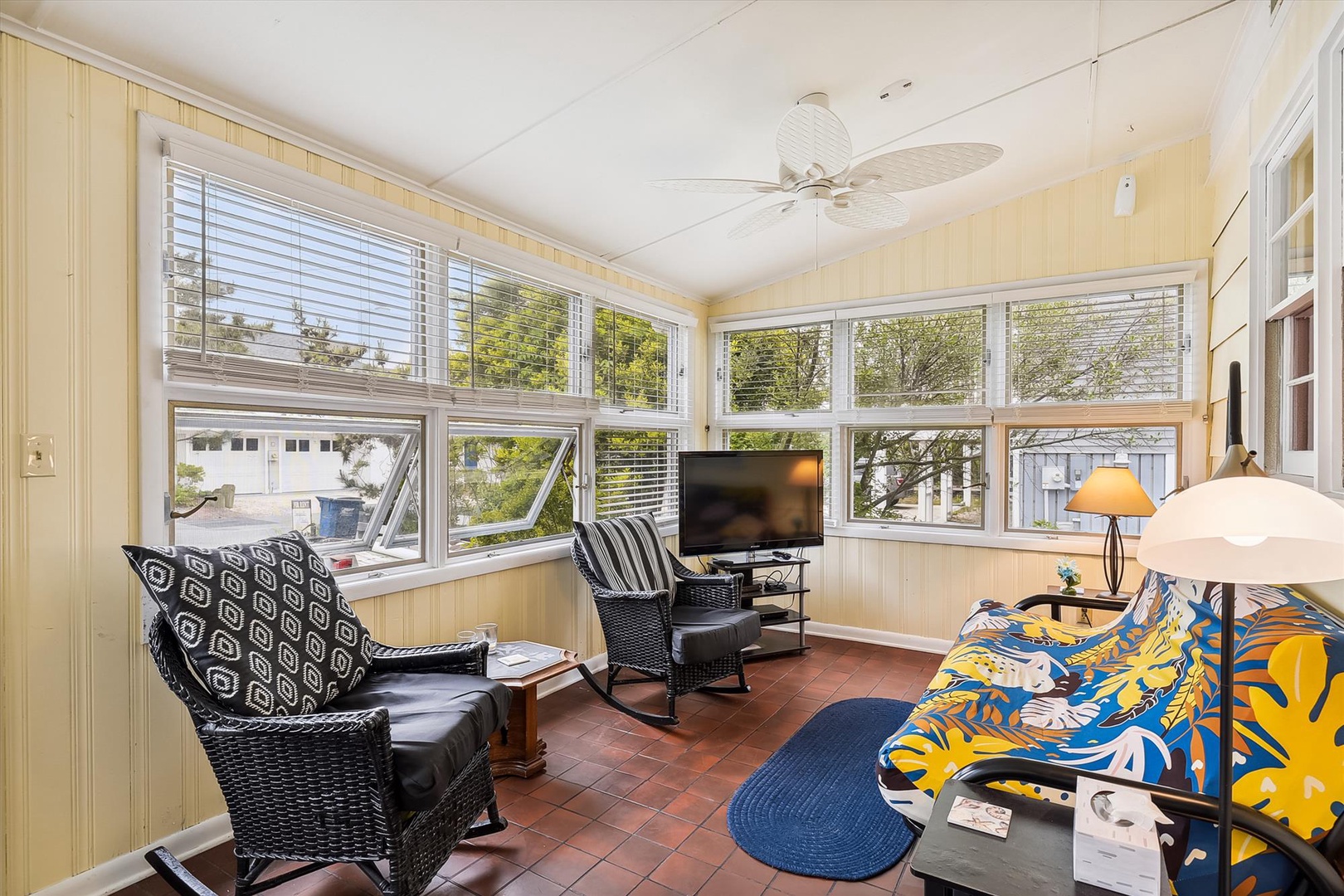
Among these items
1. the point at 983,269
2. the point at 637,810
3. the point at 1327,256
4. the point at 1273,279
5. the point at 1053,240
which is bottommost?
the point at 637,810

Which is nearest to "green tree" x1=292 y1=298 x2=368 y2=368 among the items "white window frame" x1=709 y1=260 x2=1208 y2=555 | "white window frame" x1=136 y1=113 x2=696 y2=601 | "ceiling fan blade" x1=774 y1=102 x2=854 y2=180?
"white window frame" x1=136 y1=113 x2=696 y2=601

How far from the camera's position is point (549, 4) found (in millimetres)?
2117

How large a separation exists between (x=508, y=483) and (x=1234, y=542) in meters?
3.06

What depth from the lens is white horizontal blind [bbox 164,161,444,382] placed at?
224 centimetres

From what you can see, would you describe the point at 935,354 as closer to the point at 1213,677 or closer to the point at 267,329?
the point at 1213,677

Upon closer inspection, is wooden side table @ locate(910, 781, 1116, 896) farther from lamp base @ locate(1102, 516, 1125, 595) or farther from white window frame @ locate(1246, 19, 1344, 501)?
lamp base @ locate(1102, 516, 1125, 595)

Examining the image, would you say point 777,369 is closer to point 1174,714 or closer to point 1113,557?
point 1113,557

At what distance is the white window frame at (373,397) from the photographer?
6.98 ft

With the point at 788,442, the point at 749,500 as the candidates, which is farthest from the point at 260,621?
the point at 788,442

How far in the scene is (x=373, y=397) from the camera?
110 inches

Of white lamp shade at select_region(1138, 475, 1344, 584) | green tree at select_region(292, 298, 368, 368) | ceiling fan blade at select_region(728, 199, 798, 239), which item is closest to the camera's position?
Answer: white lamp shade at select_region(1138, 475, 1344, 584)

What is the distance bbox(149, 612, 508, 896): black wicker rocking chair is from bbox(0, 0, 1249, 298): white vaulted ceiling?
1.72 meters

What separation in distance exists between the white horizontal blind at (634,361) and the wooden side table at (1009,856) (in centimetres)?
304

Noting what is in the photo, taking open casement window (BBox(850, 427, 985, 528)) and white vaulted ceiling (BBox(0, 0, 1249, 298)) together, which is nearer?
white vaulted ceiling (BBox(0, 0, 1249, 298))
